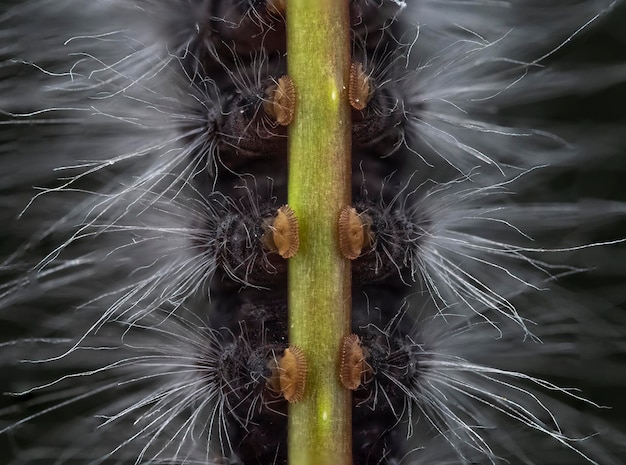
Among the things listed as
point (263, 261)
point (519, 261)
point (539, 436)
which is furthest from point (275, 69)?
point (539, 436)

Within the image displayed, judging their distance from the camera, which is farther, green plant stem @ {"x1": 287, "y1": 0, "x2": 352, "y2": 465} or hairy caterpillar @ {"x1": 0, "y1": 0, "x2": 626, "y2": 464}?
hairy caterpillar @ {"x1": 0, "y1": 0, "x2": 626, "y2": 464}

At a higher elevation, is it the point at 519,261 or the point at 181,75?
the point at 181,75

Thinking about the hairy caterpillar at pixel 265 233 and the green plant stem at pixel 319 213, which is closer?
the green plant stem at pixel 319 213

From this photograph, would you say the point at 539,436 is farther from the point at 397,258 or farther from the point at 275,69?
the point at 275,69

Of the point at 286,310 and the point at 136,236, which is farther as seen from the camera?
the point at 136,236
